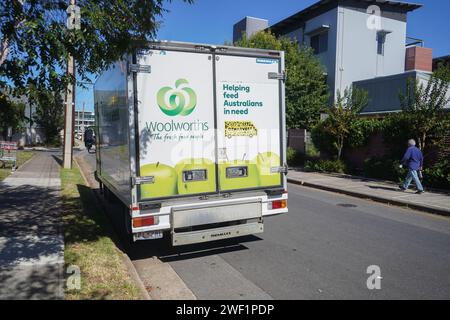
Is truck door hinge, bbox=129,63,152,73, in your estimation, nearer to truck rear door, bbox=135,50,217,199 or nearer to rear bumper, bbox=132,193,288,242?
truck rear door, bbox=135,50,217,199

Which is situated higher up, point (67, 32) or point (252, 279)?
point (67, 32)

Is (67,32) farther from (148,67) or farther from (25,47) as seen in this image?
(148,67)

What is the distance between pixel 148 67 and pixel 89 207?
5.09m

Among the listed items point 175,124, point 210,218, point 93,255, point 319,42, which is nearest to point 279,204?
point 210,218

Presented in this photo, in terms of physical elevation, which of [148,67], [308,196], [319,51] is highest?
[319,51]

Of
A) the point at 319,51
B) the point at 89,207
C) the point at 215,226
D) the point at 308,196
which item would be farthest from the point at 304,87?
the point at 215,226

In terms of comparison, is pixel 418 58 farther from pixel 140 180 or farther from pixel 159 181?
pixel 140 180

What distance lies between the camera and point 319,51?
90.3 ft

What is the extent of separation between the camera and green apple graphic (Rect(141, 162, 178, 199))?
18.4 ft

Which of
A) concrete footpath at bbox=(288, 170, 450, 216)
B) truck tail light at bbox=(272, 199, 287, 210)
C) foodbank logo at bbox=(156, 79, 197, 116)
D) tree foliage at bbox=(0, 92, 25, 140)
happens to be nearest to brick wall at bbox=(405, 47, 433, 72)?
concrete footpath at bbox=(288, 170, 450, 216)

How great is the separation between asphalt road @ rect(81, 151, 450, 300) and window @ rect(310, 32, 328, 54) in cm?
1996

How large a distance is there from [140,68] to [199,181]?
1.80 meters

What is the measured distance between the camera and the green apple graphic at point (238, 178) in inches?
242
